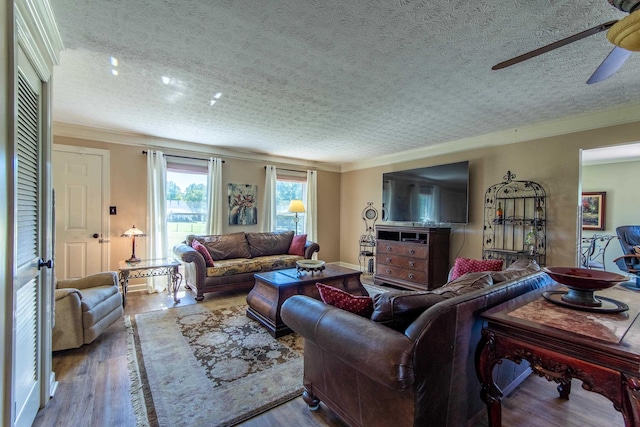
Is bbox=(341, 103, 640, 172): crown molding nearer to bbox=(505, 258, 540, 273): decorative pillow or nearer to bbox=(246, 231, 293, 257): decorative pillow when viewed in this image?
bbox=(505, 258, 540, 273): decorative pillow

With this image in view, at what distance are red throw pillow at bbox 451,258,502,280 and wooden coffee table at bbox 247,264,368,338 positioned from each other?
1133 mm

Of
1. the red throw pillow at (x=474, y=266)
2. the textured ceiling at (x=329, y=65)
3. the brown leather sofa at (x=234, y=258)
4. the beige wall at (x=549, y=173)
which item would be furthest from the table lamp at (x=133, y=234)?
the beige wall at (x=549, y=173)

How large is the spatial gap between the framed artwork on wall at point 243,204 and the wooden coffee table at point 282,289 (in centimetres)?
227

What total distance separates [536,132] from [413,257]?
7.86 ft

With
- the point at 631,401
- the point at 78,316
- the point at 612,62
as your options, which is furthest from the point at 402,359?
the point at 78,316

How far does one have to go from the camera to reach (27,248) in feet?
5.22

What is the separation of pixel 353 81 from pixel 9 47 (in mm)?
2166

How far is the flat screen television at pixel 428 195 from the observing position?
4461mm

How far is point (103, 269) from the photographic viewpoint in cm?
422

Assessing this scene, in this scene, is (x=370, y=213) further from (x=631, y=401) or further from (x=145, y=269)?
(x=631, y=401)

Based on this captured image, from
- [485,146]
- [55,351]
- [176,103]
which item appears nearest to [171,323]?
[55,351]

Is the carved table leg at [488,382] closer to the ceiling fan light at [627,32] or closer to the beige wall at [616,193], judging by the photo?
the ceiling fan light at [627,32]

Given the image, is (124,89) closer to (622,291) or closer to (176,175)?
(176,175)

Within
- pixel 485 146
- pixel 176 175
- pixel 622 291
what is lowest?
pixel 622 291
